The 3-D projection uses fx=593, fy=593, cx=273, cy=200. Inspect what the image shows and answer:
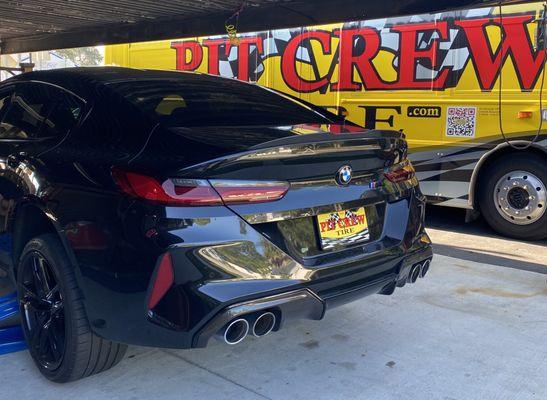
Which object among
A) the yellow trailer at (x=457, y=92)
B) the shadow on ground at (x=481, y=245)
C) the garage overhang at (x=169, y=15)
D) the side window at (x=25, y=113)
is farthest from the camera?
the yellow trailer at (x=457, y=92)

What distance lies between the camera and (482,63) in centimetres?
649

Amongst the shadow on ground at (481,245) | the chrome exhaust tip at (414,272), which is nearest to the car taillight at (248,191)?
the chrome exhaust tip at (414,272)

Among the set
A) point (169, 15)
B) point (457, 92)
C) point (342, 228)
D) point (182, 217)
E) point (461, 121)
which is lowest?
point (342, 228)

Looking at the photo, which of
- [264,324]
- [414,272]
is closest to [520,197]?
[414,272]

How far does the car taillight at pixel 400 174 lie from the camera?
322cm

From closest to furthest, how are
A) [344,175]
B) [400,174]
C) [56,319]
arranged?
[344,175], [56,319], [400,174]

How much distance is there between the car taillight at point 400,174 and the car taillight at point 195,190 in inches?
33.8

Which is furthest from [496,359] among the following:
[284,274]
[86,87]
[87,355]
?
[86,87]

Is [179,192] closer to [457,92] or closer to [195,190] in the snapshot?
[195,190]

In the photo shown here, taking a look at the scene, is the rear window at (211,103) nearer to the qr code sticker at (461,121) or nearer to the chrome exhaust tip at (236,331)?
the chrome exhaust tip at (236,331)

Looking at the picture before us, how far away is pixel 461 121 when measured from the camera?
669 centimetres

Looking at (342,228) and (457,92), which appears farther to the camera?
(457,92)

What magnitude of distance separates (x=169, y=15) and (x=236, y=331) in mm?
4728

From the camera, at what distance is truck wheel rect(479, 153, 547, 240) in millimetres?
6488
